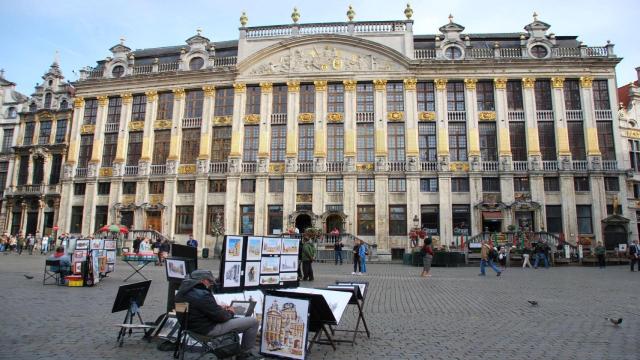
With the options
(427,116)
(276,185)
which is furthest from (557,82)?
(276,185)

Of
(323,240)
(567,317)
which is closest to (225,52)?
Result: (323,240)

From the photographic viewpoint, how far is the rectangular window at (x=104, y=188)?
134 feet

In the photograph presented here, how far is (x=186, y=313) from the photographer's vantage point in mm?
A: 6461

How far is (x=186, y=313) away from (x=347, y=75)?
34317 mm

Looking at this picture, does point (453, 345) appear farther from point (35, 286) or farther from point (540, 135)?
point (540, 135)

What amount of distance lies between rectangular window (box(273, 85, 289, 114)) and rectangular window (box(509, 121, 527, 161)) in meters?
19.2

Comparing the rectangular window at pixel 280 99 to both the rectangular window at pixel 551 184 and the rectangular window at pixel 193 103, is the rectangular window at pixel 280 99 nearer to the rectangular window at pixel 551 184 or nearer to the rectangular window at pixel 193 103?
the rectangular window at pixel 193 103

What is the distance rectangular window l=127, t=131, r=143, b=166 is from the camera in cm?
4116

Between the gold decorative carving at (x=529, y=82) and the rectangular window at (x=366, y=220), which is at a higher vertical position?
the gold decorative carving at (x=529, y=82)

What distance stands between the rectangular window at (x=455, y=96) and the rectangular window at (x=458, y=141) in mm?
1441

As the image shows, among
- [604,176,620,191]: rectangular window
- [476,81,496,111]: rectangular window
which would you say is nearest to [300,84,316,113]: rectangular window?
[476,81,496,111]: rectangular window

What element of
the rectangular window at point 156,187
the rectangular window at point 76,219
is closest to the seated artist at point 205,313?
the rectangular window at point 156,187

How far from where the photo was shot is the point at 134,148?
41.5 meters

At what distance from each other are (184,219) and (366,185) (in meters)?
16.0
